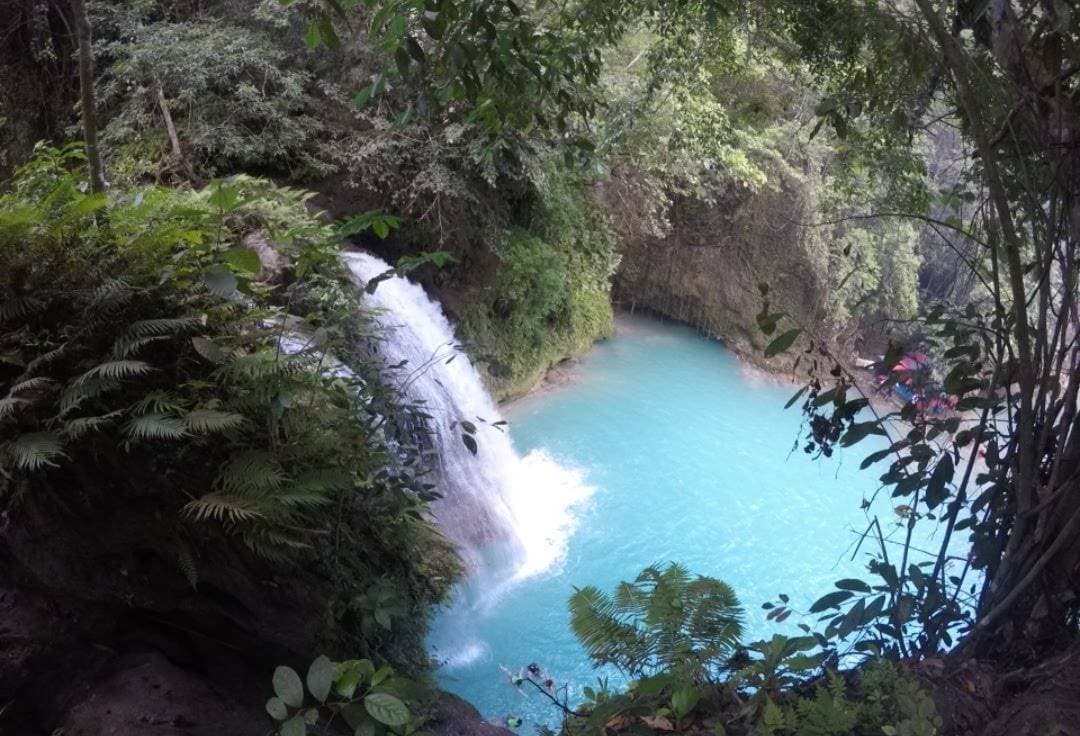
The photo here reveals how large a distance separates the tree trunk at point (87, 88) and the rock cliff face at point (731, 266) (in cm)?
871

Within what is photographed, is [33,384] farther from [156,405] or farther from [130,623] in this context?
[130,623]

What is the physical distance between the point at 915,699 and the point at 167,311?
2358 mm

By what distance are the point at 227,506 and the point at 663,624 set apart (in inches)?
49.3

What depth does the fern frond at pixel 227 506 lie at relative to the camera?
7.14 ft

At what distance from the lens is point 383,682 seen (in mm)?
2012

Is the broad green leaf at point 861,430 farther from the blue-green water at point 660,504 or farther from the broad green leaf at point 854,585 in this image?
the blue-green water at point 660,504

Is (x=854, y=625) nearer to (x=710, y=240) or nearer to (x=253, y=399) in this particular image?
(x=253, y=399)

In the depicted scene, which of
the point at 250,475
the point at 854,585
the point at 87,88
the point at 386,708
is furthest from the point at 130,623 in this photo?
the point at 854,585

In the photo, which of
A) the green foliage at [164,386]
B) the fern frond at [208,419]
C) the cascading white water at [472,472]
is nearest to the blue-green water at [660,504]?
the cascading white water at [472,472]

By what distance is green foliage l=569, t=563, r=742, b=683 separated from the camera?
6.73 feet

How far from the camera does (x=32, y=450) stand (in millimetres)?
2066

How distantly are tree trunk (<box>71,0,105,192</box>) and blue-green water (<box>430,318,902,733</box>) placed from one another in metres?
3.13

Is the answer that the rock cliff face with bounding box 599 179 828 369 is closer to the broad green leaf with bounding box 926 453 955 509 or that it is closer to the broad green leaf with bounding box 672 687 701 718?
the broad green leaf with bounding box 926 453 955 509

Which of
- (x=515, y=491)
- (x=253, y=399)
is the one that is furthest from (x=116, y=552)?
(x=515, y=491)
